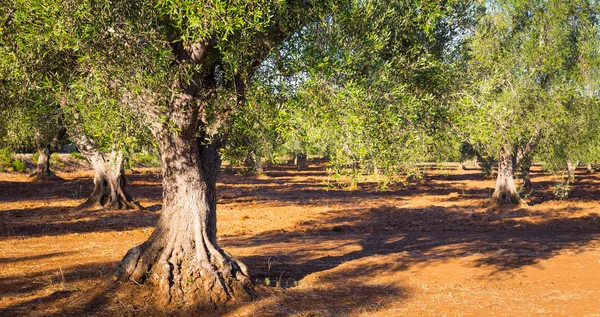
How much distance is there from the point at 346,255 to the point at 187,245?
7.71m

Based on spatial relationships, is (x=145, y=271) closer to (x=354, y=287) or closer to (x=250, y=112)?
(x=250, y=112)

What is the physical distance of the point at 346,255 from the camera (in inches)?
726

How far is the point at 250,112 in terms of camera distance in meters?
10.8

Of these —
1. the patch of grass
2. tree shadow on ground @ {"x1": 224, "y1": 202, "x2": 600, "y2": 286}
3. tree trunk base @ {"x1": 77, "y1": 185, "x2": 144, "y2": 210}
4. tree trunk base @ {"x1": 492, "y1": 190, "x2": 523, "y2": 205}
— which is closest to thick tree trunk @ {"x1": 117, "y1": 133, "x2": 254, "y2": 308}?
tree shadow on ground @ {"x1": 224, "y1": 202, "x2": 600, "y2": 286}

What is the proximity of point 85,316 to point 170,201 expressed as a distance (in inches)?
120

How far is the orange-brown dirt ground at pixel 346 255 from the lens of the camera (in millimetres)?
12039

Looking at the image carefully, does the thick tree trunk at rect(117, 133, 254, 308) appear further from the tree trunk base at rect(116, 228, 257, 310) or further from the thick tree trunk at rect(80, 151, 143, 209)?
the thick tree trunk at rect(80, 151, 143, 209)

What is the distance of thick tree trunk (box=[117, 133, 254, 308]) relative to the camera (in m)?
11.6

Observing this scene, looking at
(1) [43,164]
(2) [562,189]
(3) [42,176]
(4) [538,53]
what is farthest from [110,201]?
(2) [562,189]

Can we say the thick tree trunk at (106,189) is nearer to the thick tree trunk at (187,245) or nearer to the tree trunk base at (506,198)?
the thick tree trunk at (187,245)

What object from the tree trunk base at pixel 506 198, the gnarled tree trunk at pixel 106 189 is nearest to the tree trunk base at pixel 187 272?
the gnarled tree trunk at pixel 106 189

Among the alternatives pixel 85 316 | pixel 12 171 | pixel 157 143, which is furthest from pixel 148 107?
pixel 12 171

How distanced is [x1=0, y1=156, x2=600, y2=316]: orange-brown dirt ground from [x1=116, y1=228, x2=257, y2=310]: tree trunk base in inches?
14.0

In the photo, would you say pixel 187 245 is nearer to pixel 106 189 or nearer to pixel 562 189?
pixel 106 189
